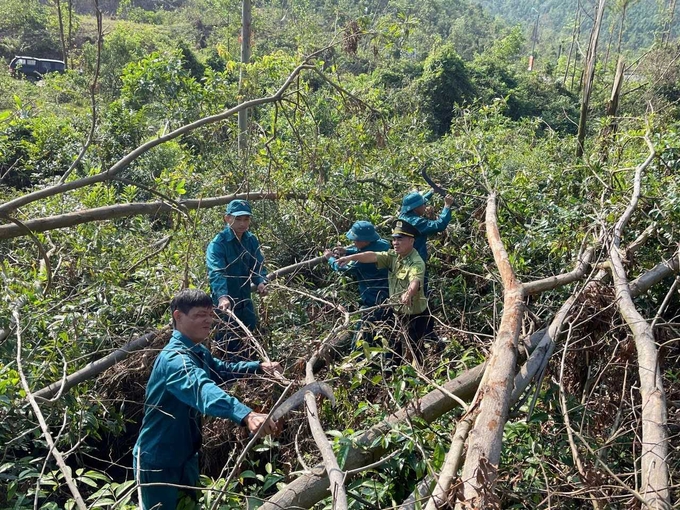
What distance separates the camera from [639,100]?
17781 mm

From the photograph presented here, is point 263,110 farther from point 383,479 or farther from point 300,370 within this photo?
point 383,479

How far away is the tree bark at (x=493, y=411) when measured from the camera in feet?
6.94

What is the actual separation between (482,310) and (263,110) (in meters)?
8.12

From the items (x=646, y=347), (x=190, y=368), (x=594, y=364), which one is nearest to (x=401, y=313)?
(x=594, y=364)

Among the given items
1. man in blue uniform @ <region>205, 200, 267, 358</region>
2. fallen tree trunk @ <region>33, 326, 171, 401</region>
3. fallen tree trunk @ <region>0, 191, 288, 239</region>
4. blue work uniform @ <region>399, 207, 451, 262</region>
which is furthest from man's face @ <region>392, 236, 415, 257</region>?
fallen tree trunk @ <region>33, 326, 171, 401</region>

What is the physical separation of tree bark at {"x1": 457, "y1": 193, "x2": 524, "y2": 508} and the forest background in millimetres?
12

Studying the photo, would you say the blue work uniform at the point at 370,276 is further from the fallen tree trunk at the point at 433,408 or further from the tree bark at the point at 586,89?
the tree bark at the point at 586,89

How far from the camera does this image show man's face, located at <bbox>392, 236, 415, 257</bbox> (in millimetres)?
4281

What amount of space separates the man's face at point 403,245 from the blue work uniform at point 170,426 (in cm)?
181

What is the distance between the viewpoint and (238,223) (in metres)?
4.51

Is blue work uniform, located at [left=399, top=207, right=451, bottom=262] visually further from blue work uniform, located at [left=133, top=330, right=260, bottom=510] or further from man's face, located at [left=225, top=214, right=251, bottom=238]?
blue work uniform, located at [left=133, top=330, right=260, bottom=510]

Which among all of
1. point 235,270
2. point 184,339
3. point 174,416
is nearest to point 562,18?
point 235,270

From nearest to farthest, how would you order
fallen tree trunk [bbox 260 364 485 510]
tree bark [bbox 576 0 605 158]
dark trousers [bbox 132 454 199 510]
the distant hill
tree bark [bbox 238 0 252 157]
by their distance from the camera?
fallen tree trunk [bbox 260 364 485 510] → dark trousers [bbox 132 454 199 510] → tree bark [bbox 238 0 252 157] → tree bark [bbox 576 0 605 158] → the distant hill

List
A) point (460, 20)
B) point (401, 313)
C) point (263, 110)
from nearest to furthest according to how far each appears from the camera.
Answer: point (401, 313)
point (263, 110)
point (460, 20)
